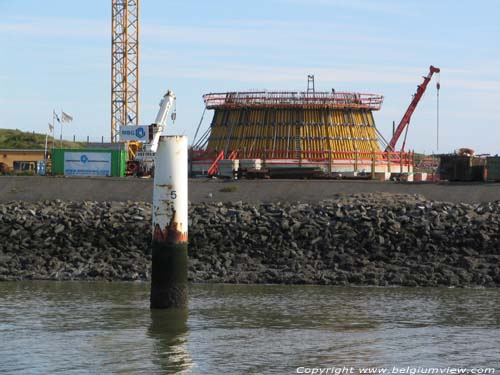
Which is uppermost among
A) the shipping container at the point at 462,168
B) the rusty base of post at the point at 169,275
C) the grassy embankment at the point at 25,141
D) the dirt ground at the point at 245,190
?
the grassy embankment at the point at 25,141

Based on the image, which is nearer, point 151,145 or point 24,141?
point 151,145

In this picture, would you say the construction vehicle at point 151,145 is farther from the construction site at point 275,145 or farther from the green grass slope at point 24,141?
the green grass slope at point 24,141

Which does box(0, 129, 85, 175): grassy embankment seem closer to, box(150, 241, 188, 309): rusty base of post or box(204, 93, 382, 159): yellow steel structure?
box(204, 93, 382, 159): yellow steel structure

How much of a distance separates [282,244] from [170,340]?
1295 cm

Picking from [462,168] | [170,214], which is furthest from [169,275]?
[462,168]

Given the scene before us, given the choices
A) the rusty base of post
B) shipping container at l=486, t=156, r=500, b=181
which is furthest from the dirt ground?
the rusty base of post

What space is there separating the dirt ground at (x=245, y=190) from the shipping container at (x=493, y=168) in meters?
3.87

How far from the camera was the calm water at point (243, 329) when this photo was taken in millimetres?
25453

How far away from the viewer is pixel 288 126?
62594 mm

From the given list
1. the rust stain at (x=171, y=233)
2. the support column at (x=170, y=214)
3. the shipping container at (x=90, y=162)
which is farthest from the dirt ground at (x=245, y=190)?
the rust stain at (x=171, y=233)

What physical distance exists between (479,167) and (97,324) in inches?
1168

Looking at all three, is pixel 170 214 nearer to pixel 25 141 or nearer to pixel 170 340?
pixel 170 340

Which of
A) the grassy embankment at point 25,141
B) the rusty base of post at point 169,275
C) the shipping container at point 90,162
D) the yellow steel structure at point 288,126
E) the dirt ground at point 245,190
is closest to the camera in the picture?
the rusty base of post at point 169,275

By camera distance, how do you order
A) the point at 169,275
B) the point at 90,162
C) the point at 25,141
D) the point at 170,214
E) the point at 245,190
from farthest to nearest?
1. the point at 25,141
2. the point at 90,162
3. the point at 245,190
4. the point at 169,275
5. the point at 170,214
